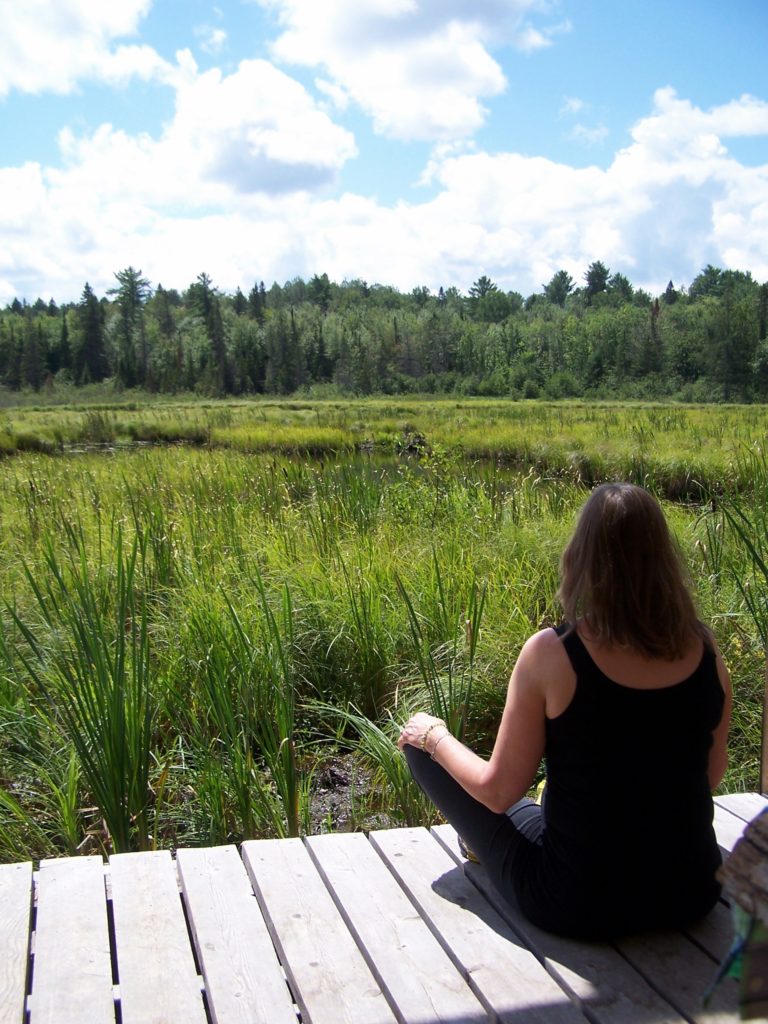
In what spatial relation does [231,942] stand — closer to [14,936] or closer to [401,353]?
[14,936]

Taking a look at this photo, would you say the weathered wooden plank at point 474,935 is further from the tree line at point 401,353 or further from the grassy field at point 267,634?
the tree line at point 401,353

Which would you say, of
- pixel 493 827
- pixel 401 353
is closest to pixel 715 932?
pixel 493 827

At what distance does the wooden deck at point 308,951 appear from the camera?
1.43 metres

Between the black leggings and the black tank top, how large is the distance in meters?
0.10

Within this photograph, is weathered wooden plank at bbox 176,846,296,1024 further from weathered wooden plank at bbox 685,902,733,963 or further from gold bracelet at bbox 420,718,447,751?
weathered wooden plank at bbox 685,902,733,963

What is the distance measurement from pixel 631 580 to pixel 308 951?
2.94ft

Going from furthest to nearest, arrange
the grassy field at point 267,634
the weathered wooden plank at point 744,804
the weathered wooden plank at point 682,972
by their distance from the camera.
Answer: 1. the grassy field at point 267,634
2. the weathered wooden plank at point 744,804
3. the weathered wooden plank at point 682,972

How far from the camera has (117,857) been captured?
74.9 inches

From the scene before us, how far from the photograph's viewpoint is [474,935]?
A: 1.64m

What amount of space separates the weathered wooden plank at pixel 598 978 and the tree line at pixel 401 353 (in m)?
51.2

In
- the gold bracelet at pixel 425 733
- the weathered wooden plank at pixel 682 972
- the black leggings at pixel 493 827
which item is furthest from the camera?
the gold bracelet at pixel 425 733

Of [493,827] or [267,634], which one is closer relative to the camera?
[493,827]

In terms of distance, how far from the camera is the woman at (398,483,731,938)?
155 cm

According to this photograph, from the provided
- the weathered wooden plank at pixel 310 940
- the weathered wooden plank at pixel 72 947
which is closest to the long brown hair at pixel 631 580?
the weathered wooden plank at pixel 310 940
